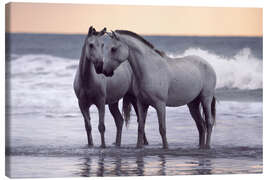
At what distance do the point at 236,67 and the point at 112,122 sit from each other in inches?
73.2

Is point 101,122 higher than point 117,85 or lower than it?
lower

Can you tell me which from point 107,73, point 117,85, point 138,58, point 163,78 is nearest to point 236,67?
point 163,78

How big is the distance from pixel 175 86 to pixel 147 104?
46cm

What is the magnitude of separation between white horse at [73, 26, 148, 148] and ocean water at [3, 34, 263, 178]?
0.13 m

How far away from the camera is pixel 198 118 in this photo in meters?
9.08

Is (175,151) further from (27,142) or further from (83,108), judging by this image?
(27,142)

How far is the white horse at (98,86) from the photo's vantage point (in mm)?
8422

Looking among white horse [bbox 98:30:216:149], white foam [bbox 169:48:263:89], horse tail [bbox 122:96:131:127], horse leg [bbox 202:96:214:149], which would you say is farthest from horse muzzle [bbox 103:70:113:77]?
horse leg [bbox 202:96:214:149]

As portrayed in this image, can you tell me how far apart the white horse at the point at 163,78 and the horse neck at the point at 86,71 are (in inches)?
11.0

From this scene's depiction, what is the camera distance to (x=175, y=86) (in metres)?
8.86

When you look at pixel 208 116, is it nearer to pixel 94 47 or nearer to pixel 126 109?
pixel 126 109

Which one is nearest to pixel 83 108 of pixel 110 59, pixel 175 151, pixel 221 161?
pixel 110 59

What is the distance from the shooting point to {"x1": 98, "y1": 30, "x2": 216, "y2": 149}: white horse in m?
8.41

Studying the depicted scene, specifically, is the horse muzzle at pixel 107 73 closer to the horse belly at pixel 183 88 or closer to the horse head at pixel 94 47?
the horse head at pixel 94 47
